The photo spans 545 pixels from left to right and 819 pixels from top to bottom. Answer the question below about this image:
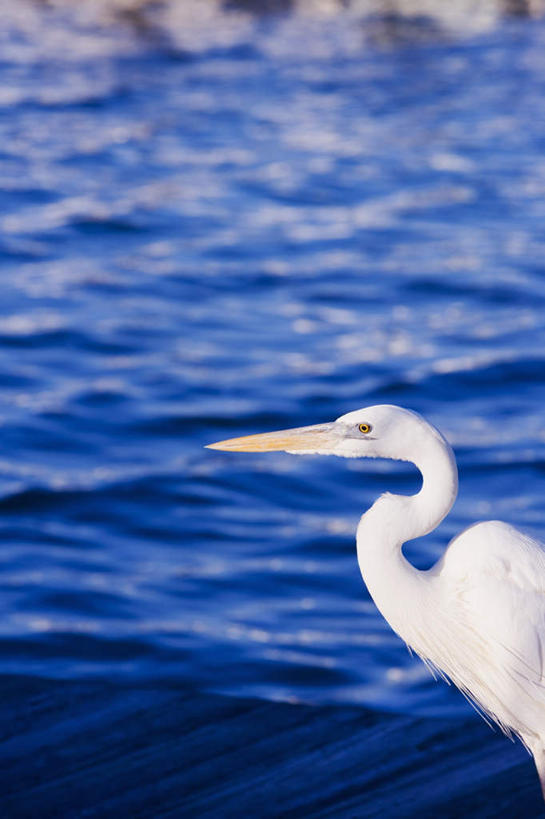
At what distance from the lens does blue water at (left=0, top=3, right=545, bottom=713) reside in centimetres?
545

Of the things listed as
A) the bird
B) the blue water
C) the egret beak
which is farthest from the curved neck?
the blue water

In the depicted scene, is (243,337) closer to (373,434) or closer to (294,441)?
(294,441)

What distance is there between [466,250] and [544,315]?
1.56 meters

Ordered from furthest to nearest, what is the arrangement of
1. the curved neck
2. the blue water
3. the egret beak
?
1. the blue water
2. the egret beak
3. the curved neck

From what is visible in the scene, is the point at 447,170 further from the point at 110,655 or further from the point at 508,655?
the point at 508,655

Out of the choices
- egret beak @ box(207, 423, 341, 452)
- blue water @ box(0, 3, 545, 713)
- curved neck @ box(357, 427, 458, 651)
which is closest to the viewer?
curved neck @ box(357, 427, 458, 651)

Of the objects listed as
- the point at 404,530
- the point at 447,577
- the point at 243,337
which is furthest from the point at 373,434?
the point at 243,337

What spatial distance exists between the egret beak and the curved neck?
220mm

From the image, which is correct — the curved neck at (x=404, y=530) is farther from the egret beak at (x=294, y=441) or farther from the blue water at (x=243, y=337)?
the blue water at (x=243, y=337)

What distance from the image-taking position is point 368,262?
10.4 m

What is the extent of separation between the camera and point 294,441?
366 centimetres

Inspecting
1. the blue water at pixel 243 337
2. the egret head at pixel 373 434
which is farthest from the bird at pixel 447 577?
the blue water at pixel 243 337

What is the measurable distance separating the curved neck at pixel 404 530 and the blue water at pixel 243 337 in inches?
50.7

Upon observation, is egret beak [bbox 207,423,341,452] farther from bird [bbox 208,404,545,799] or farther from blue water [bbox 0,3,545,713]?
blue water [bbox 0,3,545,713]
